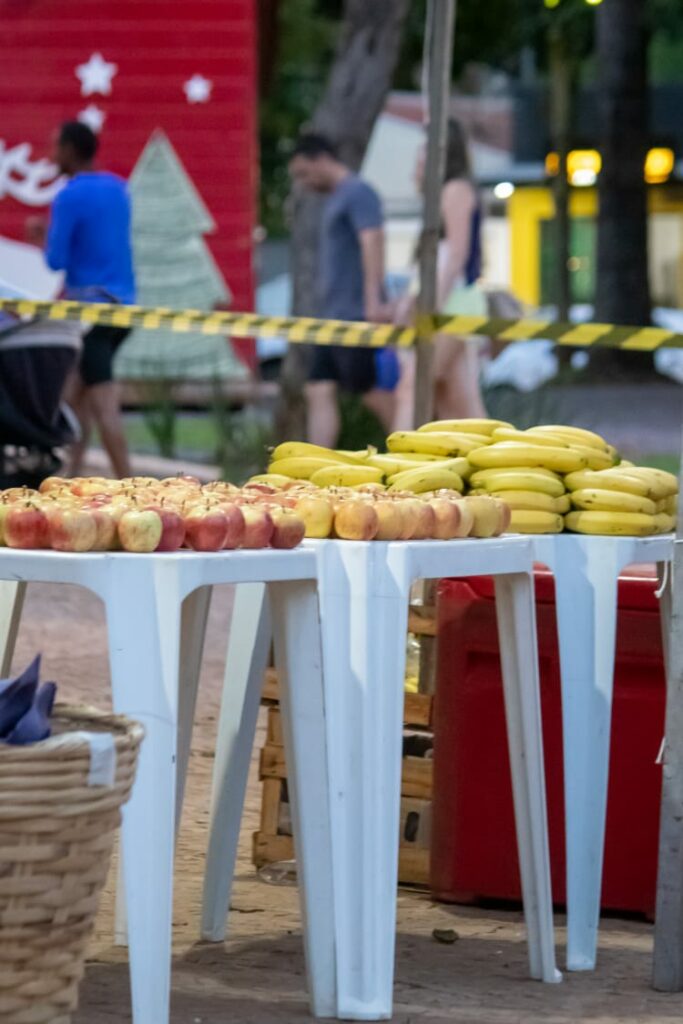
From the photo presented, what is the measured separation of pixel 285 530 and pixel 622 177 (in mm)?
24891

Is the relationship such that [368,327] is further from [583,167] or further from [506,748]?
[583,167]

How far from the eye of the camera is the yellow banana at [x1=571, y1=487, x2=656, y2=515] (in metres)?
4.60

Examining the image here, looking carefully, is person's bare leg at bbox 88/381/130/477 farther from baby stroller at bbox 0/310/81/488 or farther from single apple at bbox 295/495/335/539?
single apple at bbox 295/495/335/539

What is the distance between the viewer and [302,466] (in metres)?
4.77

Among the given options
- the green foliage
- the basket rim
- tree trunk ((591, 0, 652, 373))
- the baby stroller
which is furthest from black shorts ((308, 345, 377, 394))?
the green foliage

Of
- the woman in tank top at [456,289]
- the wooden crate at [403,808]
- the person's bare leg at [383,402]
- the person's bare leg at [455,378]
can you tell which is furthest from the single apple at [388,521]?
the person's bare leg at [383,402]

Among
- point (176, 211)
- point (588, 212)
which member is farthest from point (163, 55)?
point (588, 212)

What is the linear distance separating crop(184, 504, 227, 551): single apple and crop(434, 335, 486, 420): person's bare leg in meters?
6.50

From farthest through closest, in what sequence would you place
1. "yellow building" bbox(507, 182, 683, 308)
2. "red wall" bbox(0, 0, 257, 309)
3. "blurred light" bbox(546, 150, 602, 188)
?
"yellow building" bbox(507, 182, 683, 308)
"blurred light" bbox(546, 150, 602, 188)
"red wall" bbox(0, 0, 257, 309)

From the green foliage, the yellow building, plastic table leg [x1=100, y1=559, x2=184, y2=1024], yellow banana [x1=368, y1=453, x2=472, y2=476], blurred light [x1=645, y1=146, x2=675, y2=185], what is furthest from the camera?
the yellow building

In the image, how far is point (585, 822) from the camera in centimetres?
456

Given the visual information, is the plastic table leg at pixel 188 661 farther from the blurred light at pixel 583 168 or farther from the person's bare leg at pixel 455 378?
the blurred light at pixel 583 168

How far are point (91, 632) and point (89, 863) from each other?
17.4 ft

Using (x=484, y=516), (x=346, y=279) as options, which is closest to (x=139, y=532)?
(x=484, y=516)
